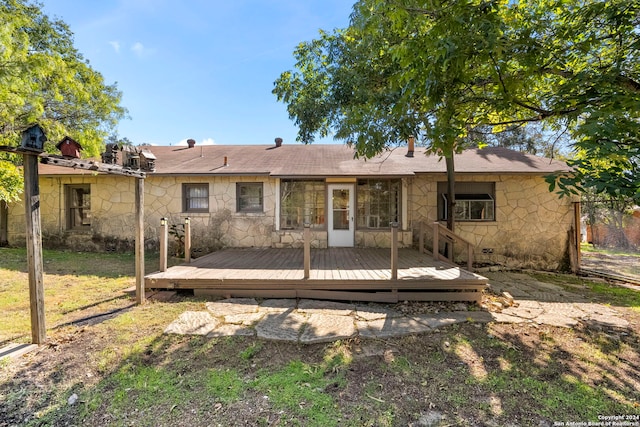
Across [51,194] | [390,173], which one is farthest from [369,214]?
[51,194]

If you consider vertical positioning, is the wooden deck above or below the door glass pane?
below

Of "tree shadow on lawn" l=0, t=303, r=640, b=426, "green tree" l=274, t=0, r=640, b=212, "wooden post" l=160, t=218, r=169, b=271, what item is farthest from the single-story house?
"tree shadow on lawn" l=0, t=303, r=640, b=426

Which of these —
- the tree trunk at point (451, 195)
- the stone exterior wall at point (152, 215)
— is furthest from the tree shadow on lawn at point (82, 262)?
→ the tree trunk at point (451, 195)

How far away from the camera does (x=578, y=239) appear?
27.8 ft

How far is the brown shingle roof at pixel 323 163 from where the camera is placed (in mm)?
8609

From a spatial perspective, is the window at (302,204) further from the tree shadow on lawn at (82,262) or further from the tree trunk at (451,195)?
the tree trunk at (451,195)

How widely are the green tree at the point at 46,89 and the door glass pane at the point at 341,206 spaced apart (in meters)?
7.14

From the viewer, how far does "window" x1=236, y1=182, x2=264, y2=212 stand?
9.16 m

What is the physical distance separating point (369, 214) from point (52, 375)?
783cm

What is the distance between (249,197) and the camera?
30.2 ft

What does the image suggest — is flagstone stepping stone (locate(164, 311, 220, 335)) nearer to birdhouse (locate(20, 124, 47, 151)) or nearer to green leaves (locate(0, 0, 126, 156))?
birdhouse (locate(20, 124, 47, 151))

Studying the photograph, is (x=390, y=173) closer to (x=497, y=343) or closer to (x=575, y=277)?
(x=497, y=343)

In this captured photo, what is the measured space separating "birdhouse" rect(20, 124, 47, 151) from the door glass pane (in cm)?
699

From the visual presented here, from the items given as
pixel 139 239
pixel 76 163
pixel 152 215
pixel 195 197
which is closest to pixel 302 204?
pixel 195 197
